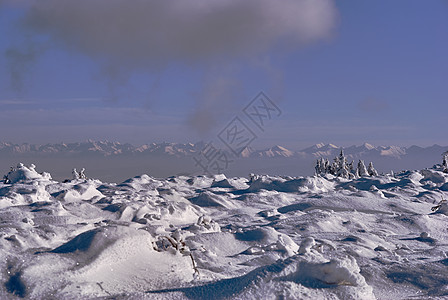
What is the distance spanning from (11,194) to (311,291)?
1344cm

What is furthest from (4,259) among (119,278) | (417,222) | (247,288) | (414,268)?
(417,222)

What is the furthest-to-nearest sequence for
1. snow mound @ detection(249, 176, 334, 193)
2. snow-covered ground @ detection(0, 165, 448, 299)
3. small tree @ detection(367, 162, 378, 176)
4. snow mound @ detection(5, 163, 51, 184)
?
1. small tree @ detection(367, 162, 378, 176)
2. snow mound @ detection(249, 176, 334, 193)
3. snow mound @ detection(5, 163, 51, 184)
4. snow-covered ground @ detection(0, 165, 448, 299)

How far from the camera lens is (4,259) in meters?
4.93

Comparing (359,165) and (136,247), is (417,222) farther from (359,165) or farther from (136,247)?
(359,165)

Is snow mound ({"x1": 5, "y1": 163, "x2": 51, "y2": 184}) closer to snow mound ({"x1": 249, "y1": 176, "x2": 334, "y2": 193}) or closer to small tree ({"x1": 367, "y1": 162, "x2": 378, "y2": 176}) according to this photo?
snow mound ({"x1": 249, "y1": 176, "x2": 334, "y2": 193})

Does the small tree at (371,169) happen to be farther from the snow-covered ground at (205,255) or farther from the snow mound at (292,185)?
the snow-covered ground at (205,255)

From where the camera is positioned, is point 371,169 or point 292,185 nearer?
point 292,185

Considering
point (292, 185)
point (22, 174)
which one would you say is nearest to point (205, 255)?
point (22, 174)

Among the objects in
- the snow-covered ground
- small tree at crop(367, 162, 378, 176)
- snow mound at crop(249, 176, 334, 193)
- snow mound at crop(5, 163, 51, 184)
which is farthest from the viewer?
small tree at crop(367, 162, 378, 176)

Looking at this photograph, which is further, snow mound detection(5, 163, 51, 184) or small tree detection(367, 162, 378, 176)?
small tree detection(367, 162, 378, 176)

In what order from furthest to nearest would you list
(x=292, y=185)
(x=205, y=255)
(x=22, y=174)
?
(x=292, y=185) → (x=22, y=174) → (x=205, y=255)

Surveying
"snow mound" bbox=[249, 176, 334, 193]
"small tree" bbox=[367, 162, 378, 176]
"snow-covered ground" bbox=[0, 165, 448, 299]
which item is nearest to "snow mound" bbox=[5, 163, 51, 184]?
"snow-covered ground" bbox=[0, 165, 448, 299]

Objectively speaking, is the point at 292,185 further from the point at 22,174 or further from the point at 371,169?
the point at 371,169

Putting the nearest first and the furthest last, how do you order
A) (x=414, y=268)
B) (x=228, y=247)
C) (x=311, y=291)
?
(x=311, y=291) → (x=414, y=268) → (x=228, y=247)
